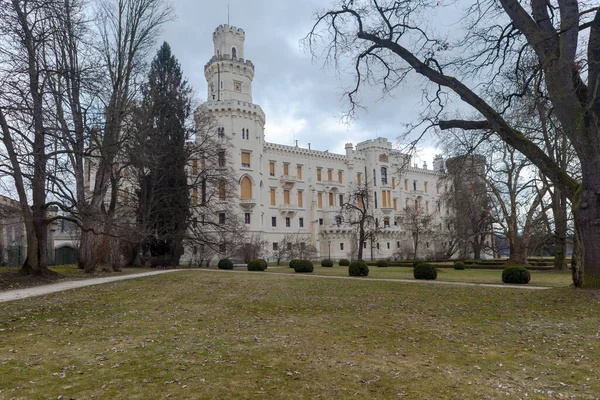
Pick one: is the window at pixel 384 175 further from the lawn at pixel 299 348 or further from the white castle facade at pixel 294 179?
the lawn at pixel 299 348

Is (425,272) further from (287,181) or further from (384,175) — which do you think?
(384,175)

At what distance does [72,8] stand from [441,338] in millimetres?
12919

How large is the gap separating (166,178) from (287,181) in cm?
2630

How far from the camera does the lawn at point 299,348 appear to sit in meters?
4.61

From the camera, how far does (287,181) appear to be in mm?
55906

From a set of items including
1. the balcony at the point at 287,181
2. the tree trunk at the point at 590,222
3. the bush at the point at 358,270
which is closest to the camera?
the tree trunk at the point at 590,222

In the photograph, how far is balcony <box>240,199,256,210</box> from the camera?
48906 millimetres

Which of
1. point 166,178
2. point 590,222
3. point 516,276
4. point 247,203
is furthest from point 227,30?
point 590,222

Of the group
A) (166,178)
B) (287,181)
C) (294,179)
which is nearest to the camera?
(166,178)

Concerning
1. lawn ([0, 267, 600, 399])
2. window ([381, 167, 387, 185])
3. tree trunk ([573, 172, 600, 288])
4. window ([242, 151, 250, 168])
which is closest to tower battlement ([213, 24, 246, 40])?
window ([242, 151, 250, 168])

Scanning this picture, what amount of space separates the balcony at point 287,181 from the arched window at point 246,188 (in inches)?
258

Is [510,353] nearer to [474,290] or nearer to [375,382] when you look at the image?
[375,382]

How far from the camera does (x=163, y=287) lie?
47.1ft

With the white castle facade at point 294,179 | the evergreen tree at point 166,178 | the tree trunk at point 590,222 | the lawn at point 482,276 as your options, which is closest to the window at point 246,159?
the white castle facade at point 294,179
